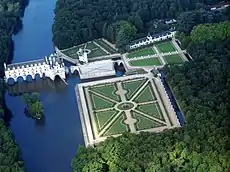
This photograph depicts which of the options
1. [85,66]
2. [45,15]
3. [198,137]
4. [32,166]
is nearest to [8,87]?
[85,66]

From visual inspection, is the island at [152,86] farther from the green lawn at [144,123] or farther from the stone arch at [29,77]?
the stone arch at [29,77]

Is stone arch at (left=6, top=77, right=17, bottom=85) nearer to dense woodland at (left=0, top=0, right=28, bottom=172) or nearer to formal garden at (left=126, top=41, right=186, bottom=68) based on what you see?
dense woodland at (left=0, top=0, right=28, bottom=172)

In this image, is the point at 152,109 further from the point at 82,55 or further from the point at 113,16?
the point at 113,16

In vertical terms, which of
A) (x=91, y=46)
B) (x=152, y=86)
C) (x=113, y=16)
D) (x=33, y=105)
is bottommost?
(x=33, y=105)

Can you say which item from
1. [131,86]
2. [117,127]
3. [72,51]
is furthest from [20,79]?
[117,127]

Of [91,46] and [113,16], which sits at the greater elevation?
[113,16]

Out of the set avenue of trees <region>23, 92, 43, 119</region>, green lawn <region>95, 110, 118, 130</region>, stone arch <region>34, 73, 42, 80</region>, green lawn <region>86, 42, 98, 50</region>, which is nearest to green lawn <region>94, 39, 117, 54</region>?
green lawn <region>86, 42, 98, 50</region>
